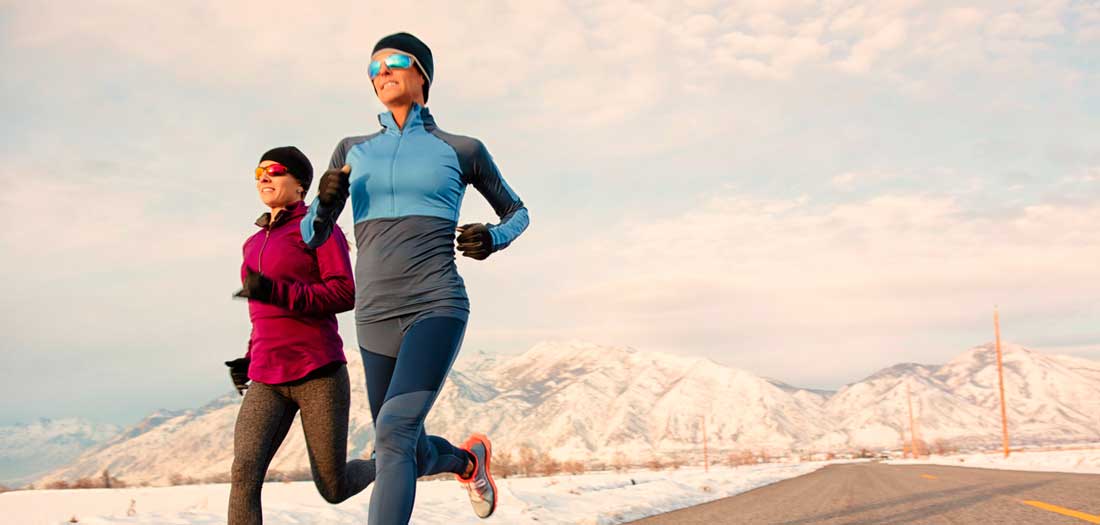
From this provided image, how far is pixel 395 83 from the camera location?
428cm

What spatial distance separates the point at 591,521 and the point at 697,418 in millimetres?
193206

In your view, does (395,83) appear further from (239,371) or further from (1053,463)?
(1053,463)

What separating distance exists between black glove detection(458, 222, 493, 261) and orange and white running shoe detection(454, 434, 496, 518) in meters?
1.54

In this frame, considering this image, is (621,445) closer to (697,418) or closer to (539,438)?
(539,438)

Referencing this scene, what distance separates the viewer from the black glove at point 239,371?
4570 mm

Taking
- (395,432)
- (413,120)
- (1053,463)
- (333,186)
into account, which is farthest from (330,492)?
(1053,463)

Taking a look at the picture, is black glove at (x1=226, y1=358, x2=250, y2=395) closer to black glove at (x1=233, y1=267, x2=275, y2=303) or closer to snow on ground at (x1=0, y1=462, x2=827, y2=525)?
black glove at (x1=233, y1=267, x2=275, y2=303)

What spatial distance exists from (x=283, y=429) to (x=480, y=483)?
4.03 feet

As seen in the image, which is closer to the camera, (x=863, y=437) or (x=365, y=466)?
(x=365, y=466)

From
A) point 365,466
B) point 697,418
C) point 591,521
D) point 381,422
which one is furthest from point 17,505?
point 697,418

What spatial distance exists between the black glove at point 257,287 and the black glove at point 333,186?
52 cm

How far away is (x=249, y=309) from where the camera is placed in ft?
14.8

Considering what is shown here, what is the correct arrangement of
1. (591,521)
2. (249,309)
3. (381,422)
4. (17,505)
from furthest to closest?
(17,505) < (591,521) < (249,309) < (381,422)

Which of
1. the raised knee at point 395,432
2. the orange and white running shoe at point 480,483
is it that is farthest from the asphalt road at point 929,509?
the raised knee at point 395,432
